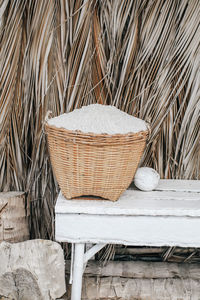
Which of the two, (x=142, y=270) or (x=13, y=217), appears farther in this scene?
(x=142, y=270)

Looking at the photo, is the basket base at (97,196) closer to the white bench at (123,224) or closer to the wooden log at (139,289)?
the white bench at (123,224)

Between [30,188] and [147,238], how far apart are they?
0.61 metres

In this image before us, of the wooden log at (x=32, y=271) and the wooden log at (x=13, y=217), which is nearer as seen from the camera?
the wooden log at (x=32, y=271)

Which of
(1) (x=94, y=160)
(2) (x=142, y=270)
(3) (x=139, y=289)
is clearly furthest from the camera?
(2) (x=142, y=270)

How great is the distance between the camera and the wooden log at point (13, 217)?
137 cm

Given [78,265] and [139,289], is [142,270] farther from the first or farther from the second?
[78,265]

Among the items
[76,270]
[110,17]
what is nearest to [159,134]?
[110,17]

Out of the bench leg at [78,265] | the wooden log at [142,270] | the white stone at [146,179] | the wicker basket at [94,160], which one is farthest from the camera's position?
the wooden log at [142,270]

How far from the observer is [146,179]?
1.30 m

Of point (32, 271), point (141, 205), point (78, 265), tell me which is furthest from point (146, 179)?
point (32, 271)

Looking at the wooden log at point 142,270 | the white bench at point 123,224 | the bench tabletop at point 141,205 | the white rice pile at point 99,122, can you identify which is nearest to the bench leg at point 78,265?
the white bench at point 123,224

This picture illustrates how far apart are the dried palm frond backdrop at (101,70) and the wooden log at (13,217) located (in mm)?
141

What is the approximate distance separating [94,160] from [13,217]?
503mm

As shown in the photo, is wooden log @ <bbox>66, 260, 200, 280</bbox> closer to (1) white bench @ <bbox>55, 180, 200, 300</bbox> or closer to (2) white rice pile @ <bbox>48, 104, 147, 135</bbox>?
(1) white bench @ <bbox>55, 180, 200, 300</bbox>
